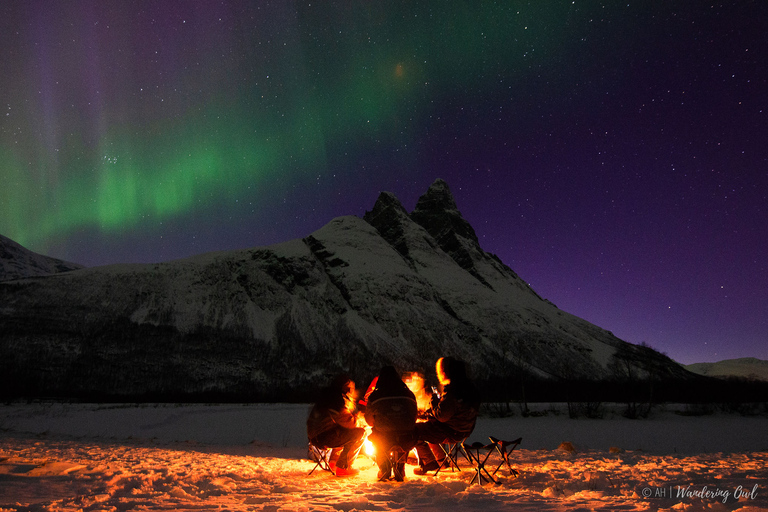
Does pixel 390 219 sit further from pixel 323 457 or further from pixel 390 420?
pixel 390 420

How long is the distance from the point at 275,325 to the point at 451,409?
102958mm

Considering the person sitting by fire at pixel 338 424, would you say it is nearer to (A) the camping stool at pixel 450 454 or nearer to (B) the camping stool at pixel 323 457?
(B) the camping stool at pixel 323 457

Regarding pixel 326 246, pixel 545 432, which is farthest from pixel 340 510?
pixel 326 246

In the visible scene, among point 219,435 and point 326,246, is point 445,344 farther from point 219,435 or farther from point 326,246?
point 219,435

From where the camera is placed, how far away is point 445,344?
10669 cm

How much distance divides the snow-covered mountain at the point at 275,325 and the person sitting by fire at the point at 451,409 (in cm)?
6346

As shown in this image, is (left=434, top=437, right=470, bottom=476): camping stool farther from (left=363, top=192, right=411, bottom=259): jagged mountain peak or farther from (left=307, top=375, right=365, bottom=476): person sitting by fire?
(left=363, top=192, right=411, bottom=259): jagged mountain peak

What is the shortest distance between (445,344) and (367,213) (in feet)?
344

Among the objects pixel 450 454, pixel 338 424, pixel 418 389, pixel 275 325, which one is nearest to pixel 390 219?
pixel 275 325

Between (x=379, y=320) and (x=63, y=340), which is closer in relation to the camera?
(x=63, y=340)

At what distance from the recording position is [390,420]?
7.41 m

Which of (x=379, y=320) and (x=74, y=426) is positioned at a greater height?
(x=379, y=320)

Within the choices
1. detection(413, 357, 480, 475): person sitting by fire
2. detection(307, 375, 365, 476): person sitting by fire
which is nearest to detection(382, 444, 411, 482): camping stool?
detection(413, 357, 480, 475): person sitting by fire

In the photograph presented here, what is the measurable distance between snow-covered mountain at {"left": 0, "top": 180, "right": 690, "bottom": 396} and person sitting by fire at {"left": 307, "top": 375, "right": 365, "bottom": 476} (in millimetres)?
63313
